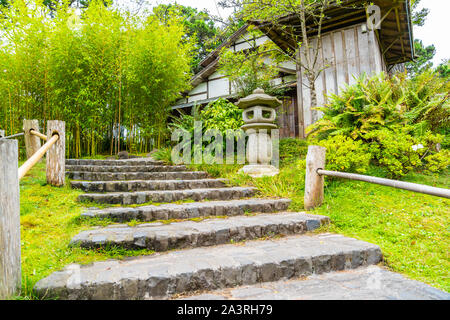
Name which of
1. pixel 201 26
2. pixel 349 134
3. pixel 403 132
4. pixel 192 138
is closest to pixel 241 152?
pixel 192 138

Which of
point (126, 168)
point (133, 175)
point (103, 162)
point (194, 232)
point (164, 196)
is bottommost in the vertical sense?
point (194, 232)

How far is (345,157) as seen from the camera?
3.59 m

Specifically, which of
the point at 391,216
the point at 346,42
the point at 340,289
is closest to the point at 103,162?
the point at 340,289

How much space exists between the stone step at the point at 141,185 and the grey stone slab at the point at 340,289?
226 cm

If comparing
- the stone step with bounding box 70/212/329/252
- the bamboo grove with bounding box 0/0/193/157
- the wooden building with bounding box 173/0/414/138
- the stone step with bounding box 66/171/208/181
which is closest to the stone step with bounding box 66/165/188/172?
the stone step with bounding box 66/171/208/181

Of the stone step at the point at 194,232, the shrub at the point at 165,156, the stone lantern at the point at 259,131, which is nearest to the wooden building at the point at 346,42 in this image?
the stone lantern at the point at 259,131

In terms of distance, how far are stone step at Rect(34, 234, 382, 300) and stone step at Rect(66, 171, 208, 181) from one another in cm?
229

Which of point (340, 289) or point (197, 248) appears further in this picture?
point (197, 248)

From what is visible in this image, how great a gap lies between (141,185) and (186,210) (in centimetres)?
113

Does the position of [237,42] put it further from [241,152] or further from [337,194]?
[337,194]

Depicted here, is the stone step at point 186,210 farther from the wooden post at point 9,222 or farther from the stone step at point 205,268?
the wooden post at point 9,222

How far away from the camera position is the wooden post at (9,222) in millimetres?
1322

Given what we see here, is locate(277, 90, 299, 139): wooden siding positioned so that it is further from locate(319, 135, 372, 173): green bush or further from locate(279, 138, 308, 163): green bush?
locate(319, 135, 372, 173): green bush

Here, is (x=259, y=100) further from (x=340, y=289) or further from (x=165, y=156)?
(x=340, y=289)
